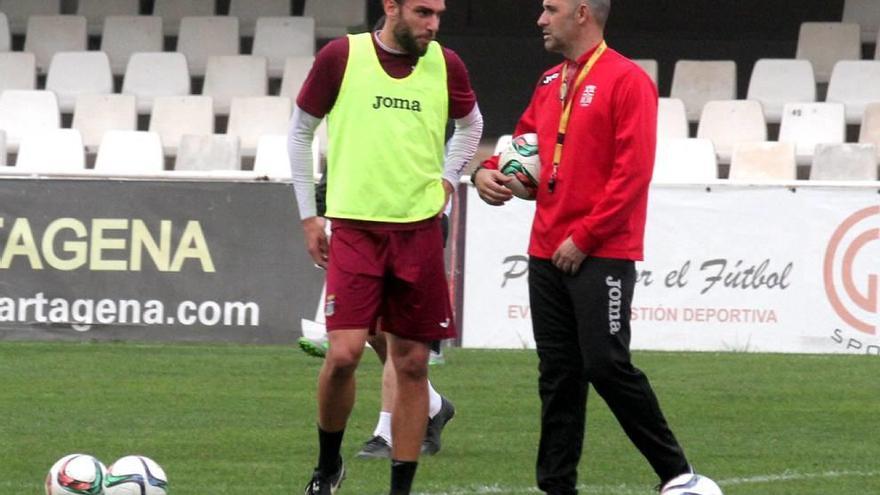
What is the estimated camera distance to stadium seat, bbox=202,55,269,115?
62.7 feet

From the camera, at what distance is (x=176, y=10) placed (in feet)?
69.2

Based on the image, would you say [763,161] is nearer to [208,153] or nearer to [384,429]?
[208,153]

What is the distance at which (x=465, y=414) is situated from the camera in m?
10.0

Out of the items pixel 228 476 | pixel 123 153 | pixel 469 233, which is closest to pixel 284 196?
pixel 469 233

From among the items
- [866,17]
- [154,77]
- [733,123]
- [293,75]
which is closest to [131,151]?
[154,77]

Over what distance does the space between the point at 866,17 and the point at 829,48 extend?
96cm

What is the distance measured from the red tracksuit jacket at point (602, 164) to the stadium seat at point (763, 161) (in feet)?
31.9

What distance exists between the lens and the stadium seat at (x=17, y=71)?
63.0 ft

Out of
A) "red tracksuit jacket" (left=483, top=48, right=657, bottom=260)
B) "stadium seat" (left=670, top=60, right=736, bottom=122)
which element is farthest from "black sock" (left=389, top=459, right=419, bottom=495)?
"stadium seat" (left=670, top=60, right=736, bottom=122)

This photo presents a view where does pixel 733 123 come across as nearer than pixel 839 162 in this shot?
No

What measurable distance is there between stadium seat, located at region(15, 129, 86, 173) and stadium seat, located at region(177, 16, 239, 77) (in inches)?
120

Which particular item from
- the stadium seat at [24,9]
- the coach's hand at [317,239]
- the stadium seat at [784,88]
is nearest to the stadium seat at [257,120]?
the stadium seat at [24,9]

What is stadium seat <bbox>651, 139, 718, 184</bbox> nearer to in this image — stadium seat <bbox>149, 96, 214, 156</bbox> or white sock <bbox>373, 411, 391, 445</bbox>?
stadium seat <bbox>149, 96, 214, 156</bbox>

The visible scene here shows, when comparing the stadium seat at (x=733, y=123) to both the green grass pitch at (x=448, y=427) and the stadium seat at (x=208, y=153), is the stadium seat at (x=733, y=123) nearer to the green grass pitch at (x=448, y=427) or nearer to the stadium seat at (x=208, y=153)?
the stadium seat at (x=208, y=153)
